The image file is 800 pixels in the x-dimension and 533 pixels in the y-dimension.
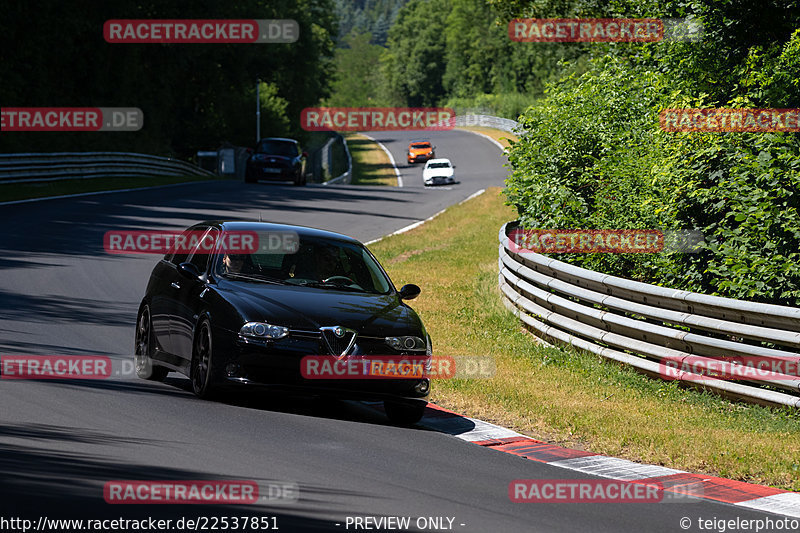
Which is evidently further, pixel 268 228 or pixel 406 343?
pixel 268 228

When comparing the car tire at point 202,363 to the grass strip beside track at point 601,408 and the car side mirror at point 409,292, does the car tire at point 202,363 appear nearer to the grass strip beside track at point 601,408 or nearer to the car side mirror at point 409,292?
the car side mirror at point 409,292

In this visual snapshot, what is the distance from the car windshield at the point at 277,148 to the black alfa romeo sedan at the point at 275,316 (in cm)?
3275

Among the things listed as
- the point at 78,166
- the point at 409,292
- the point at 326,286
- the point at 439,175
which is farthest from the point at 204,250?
the point at 439,175

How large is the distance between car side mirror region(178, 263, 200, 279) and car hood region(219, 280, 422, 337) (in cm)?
37

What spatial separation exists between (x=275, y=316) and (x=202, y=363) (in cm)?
88

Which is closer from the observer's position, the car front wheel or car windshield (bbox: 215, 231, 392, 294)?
the car front wheel

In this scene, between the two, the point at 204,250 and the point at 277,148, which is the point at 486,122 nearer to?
the point at 277,148

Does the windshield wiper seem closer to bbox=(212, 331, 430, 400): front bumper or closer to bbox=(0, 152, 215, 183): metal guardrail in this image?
bbox=(212, 331, 430, 400): front bumper

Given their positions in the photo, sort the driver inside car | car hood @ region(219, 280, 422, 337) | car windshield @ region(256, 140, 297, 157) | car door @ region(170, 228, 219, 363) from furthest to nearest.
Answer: car windshield @ region(256, 140, 297, 157) → the driver inside car → car door @ region(170, 228, 219, 363) → car hood @ region(219, 280, 422, 337)

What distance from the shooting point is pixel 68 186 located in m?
35.8

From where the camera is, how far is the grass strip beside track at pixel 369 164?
7161 cm

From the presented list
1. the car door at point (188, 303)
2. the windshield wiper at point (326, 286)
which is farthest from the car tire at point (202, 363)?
the windshield wiper at point (326, 286)

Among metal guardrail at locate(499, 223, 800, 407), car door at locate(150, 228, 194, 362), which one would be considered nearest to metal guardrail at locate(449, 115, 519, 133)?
metal guardrail at locate(499, 223, 800, 407)

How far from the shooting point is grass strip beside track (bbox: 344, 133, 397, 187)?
71.6 m
